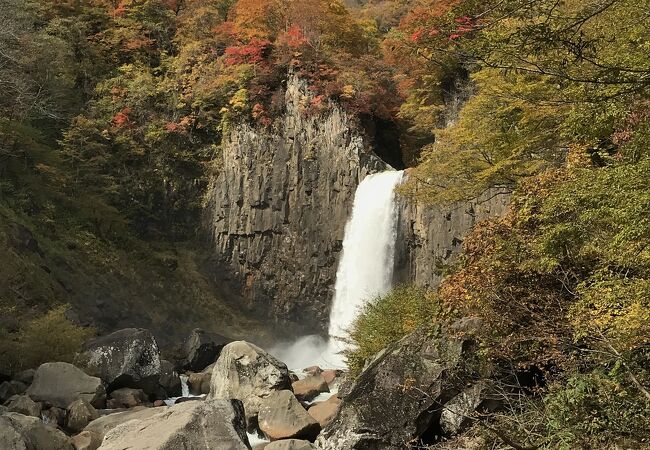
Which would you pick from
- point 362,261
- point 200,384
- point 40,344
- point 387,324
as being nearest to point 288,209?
point 362,261

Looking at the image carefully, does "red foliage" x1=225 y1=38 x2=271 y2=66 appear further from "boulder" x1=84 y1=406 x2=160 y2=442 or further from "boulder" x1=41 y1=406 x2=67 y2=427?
"boulder" x1=84 y1=406 x2=160 y2=442

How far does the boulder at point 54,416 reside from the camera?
39.7ft

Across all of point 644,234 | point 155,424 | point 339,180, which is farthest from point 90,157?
point 644,234

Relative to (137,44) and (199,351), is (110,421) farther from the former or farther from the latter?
(137,44)

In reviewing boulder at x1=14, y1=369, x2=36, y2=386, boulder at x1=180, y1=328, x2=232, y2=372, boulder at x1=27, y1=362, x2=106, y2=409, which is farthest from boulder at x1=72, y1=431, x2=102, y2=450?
boulder at x1=180, y1=328, x2=232, y2=372

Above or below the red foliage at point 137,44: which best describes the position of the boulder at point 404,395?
below

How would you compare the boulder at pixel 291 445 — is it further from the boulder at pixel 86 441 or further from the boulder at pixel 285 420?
the boulder at pixel 86 441

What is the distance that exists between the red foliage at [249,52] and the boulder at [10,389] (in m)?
19.6

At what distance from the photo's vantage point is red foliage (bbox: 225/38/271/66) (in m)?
27.5

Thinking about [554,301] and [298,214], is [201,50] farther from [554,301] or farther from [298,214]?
[554,301]

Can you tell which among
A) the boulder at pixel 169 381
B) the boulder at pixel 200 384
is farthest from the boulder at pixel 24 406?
the boulder at pixel 200 384

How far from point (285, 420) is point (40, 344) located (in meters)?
8.31

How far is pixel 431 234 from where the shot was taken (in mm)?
20125

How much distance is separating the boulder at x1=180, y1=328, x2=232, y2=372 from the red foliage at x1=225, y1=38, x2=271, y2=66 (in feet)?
49.3
